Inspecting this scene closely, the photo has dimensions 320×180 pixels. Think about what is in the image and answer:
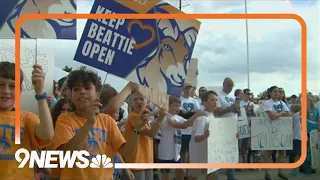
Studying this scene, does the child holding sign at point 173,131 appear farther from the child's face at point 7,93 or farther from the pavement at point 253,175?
the child's face at point 7,93

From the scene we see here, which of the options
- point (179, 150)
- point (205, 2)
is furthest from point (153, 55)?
point (179, 150)

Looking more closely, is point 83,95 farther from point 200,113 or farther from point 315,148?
point 315,148

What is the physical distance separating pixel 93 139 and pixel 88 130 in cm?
6

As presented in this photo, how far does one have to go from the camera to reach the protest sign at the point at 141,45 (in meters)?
2.18

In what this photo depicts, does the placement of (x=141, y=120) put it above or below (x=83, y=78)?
below

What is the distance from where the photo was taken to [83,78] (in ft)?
7.18

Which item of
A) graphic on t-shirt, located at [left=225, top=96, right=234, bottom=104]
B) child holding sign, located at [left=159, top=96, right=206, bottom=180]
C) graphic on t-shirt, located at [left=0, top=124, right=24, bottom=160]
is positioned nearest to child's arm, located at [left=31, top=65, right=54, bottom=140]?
graphic on t-shirt, located at [left=0, top=124, right=24, bottom=160]

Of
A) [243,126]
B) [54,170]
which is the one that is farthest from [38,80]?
[243,126]

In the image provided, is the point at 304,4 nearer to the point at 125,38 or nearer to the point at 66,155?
the point at 125,38

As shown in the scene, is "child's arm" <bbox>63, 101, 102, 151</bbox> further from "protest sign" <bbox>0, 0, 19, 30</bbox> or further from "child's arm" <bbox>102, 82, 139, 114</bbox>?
"protest sign" <bbox>0, 0, 19, 30</bbox>

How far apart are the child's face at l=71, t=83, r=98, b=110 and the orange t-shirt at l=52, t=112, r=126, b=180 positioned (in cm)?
5

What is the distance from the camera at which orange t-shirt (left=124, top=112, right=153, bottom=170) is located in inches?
88.8

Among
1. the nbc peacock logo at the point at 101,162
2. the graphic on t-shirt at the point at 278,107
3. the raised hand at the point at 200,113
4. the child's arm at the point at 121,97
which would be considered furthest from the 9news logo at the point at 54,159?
the graphic on t-shirt at the point at 278,107

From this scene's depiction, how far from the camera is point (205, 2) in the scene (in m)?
2.19
